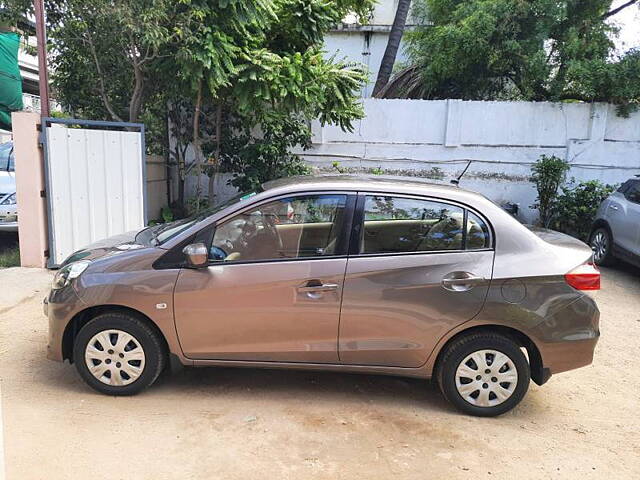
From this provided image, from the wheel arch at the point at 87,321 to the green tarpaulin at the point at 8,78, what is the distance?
47.3 feet

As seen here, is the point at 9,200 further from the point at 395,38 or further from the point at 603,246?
the point at 603,246

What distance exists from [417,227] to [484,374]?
1.13 metres

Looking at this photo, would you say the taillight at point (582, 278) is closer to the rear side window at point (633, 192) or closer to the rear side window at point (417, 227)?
the rear side window at point (417, 227)

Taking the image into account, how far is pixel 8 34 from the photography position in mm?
14906

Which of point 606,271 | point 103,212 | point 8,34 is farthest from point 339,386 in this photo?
point 8,34

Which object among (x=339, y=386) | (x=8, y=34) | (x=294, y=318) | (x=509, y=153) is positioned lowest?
(x=339, y=386)

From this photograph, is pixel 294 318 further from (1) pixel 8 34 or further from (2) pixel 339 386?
(1) pixel 8 34

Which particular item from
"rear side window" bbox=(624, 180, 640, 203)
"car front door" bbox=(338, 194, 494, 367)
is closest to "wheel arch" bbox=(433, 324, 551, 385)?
"car front door" bbox=(338, 194, 494, 367)

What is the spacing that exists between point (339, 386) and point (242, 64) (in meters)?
4.92

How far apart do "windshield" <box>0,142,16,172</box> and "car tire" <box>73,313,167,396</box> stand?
6701mm

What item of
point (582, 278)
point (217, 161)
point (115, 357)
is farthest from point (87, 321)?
point (217, 161)

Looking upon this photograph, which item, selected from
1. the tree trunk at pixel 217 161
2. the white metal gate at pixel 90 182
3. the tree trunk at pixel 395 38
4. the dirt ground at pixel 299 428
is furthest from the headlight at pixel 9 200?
the tree trunk at pixel 395 38

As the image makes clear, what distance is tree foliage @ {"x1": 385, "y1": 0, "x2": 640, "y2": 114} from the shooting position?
918 cm

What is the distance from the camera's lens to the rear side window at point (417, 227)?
142 inches
